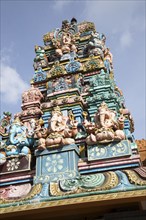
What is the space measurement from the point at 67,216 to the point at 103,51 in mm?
8307

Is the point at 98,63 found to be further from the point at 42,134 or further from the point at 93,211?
the point at 93,211

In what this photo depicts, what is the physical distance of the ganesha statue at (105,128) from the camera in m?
7.43

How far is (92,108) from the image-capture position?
393 inches

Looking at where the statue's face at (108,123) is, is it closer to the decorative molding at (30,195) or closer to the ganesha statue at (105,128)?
the ganesha statue at (105,128)

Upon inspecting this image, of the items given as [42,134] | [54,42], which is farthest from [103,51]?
[42,134]

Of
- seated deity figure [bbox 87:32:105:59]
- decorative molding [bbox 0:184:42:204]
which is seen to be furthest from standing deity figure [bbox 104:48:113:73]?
decorative molding [bbox 0:184:42:204]

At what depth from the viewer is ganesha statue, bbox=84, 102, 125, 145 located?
24.4 ft

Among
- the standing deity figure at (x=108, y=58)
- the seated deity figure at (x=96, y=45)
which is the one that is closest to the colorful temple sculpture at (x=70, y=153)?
the seated deity figure at (x=96, y=45)

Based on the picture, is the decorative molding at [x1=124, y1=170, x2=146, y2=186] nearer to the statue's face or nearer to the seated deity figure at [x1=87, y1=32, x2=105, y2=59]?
the statue's face

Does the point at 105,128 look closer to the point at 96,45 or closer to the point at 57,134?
the point at 57,134

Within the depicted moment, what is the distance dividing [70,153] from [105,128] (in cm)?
115

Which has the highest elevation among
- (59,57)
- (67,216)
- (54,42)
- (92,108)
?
(54,42)

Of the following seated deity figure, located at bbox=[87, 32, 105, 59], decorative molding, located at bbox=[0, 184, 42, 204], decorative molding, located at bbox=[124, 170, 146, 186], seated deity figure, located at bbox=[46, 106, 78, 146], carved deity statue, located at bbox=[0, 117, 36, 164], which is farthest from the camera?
seated deity figure, located at bbox=[87, 32, 105, 59]

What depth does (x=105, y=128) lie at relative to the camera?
7.62 meters
